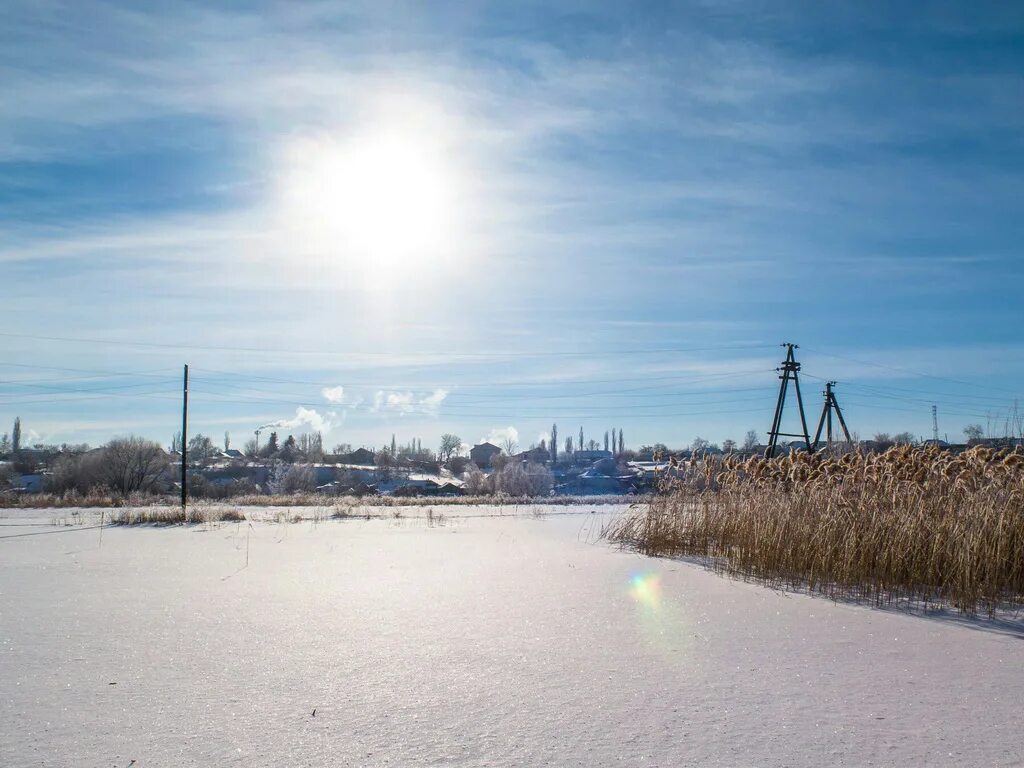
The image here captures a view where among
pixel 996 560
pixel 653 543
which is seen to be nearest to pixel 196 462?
pixel 653 543

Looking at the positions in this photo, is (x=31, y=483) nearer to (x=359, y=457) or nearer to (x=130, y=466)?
(x=130, y=466)

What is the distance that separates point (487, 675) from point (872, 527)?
14.2ft

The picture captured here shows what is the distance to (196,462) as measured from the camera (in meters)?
62.7

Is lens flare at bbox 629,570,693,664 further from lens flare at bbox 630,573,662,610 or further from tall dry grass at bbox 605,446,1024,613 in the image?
tall dry grass at bbox 605,446,1024,613

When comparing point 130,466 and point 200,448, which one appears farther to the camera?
point 200,448

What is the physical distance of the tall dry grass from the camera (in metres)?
6.27

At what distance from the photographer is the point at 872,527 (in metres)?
6.78

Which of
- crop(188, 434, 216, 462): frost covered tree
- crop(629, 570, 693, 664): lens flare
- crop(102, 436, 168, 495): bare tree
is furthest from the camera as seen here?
crop(188, 434, 216, 462): frost covered tree

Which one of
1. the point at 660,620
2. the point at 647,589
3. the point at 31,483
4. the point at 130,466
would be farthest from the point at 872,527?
the point at 31,483

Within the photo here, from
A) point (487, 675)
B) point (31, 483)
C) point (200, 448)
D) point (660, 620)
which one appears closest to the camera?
point (487, 675)

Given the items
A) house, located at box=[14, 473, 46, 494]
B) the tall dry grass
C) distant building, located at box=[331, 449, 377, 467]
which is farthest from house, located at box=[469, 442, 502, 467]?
the tall dry grass

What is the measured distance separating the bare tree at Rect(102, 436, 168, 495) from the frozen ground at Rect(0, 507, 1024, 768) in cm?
3294

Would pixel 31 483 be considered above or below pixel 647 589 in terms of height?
below

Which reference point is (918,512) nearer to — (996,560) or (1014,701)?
(996,560)
